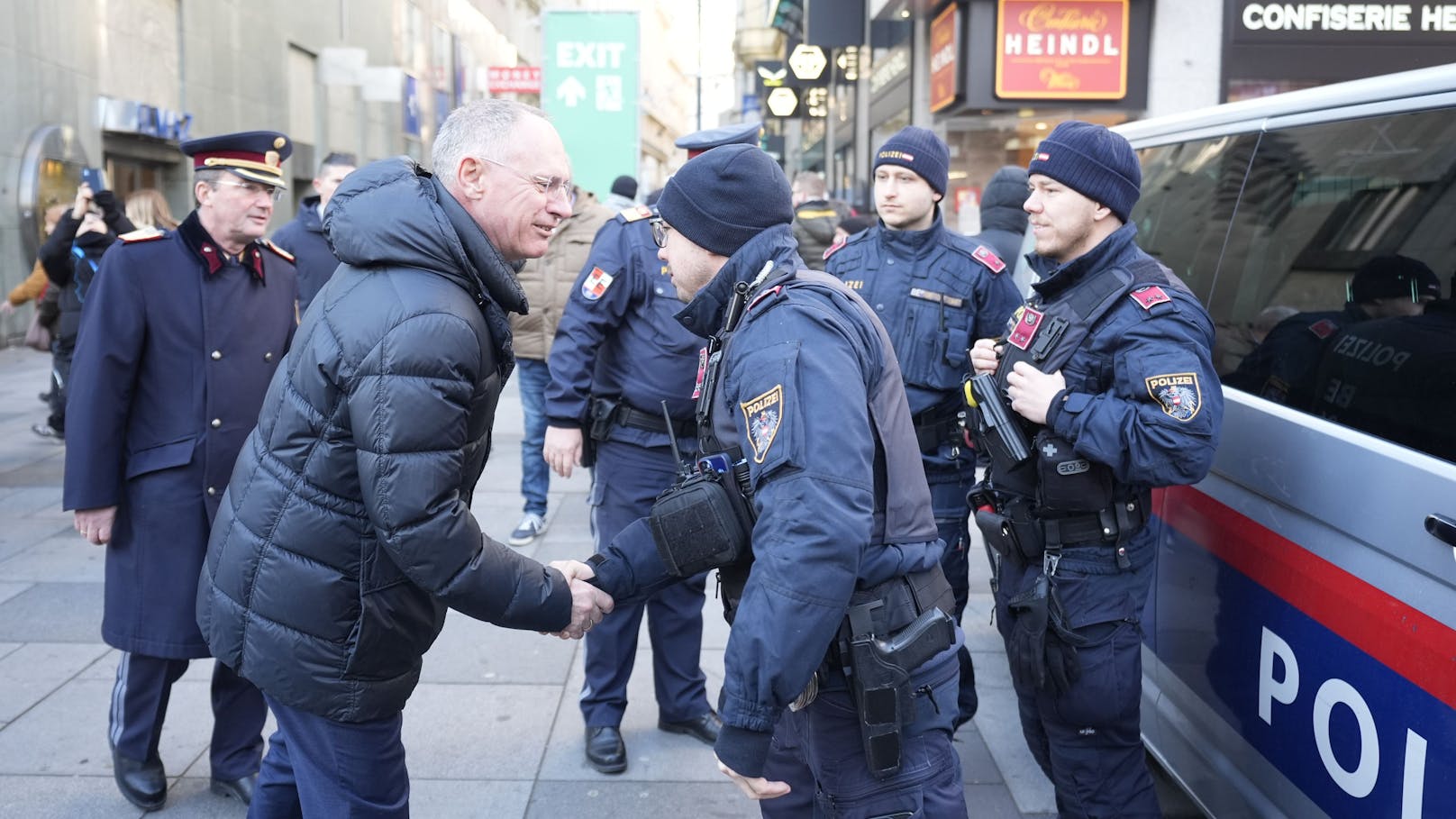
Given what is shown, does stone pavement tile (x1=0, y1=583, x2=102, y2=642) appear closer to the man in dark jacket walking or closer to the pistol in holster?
the man in dark jacket walking

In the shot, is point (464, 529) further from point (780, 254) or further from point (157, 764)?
point (157, 764)

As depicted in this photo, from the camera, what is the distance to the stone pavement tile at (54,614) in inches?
199

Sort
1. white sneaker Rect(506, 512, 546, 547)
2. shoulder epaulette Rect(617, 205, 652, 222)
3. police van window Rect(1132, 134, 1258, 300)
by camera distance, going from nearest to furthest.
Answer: police van window Rect(1132, 134, 1258, 300)
shoulder epaulette Rect(617, 205, 652, 222)
white sneaker Rect(506, 512, 546, 547)

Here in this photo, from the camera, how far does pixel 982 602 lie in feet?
19.1

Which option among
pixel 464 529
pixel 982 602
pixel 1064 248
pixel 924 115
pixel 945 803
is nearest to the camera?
pixel 464 529

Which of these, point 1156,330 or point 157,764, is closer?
point 1156,330

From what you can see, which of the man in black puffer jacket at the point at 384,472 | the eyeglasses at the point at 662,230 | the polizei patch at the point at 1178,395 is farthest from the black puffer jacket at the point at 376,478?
the polizei patch at the point at 1178,395

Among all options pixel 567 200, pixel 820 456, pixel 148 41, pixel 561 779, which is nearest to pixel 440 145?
pixel 567 200

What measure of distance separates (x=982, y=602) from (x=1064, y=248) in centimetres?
300

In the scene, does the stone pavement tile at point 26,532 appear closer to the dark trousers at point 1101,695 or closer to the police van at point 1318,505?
the dark trousers at point 1101,695

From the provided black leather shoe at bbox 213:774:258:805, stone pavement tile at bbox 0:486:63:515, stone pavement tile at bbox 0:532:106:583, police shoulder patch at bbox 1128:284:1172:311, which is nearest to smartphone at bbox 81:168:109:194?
stone pavement tile at bbox 0:486:63:515

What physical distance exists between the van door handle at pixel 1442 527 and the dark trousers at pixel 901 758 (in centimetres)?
92

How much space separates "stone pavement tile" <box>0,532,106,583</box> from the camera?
587cm

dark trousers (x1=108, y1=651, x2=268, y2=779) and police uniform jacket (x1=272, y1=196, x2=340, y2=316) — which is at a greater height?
police uniform jacket (x1=272, y1=196, x2=340, y2=316)
